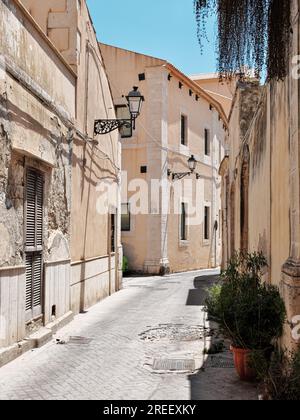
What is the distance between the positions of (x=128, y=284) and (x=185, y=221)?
7076mm

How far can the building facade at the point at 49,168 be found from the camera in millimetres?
6793

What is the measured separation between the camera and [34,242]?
7973mm

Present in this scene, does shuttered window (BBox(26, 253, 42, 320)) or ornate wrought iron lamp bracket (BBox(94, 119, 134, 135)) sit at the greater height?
ornate wrought iron lamp bracket (BBox(94, 119, 134, 135))

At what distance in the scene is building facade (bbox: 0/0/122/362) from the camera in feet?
22.3

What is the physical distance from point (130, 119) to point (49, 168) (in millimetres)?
3723

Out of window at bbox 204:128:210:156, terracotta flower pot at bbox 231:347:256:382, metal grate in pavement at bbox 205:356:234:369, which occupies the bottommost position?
metal grate in pavement at bbox 205:356:234:369

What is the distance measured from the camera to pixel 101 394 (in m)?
5.45

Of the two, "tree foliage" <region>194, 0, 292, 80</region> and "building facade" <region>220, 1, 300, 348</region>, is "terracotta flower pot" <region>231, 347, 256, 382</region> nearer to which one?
"building facade" <region>220, 1, 300, 348</region>

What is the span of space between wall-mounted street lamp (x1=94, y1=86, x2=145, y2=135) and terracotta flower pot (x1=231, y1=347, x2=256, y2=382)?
7.27m

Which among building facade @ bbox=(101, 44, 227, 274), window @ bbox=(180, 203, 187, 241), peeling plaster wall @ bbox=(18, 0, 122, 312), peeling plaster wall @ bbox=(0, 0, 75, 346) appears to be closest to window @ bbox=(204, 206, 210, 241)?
building facade @ bbox=(101, 44, 227, 274)

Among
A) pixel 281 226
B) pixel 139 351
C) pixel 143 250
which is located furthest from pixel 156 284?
pixel 281 226

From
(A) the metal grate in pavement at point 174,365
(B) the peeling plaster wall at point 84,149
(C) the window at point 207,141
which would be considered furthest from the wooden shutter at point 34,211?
(C) the window at point 207,141

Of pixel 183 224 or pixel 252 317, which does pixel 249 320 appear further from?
pixel 183 224

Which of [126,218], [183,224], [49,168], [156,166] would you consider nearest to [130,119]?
[49,168]
